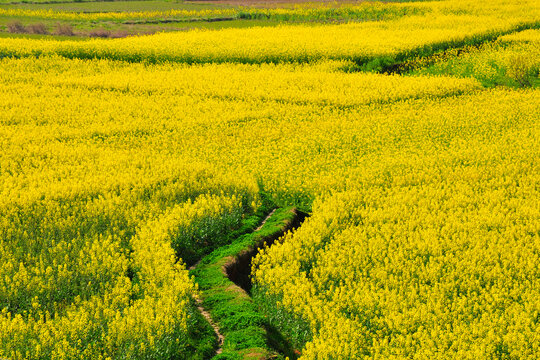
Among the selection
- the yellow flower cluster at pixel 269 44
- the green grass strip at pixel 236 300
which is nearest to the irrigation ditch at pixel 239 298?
the green grass strip at pixel 236 300

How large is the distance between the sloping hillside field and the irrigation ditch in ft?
0.15

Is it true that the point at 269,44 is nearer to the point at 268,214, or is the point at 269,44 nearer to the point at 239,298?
the point at 268,214

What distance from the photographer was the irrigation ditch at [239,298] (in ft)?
27.7

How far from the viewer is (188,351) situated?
27.6ft

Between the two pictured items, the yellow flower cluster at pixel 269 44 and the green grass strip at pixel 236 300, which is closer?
the green grass strip at pixel 236 300

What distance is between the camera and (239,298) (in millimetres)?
9758

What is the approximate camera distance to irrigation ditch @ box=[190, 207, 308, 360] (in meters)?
8.45

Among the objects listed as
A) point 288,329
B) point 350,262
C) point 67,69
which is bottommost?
point 288,329

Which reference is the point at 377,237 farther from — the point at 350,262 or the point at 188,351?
the point at 188,351

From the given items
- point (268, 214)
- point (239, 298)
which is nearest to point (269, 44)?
point (268, 214)

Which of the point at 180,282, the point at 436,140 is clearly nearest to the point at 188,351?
the point at 180,282

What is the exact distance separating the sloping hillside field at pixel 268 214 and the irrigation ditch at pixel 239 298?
0.05 meters

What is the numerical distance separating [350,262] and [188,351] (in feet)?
11.4

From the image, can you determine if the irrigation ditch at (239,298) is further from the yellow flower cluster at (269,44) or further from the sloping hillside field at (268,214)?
the yellow flower cluster at (269,44)
